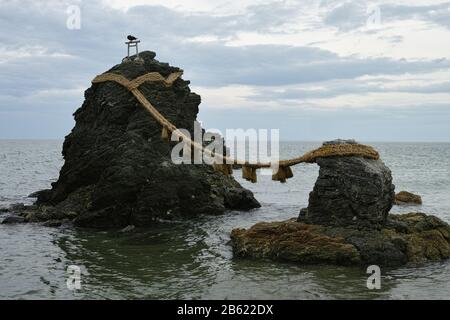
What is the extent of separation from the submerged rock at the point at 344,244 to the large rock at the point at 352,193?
318 millimetres

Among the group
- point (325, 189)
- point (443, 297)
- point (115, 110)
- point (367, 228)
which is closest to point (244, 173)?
point (325, 189)

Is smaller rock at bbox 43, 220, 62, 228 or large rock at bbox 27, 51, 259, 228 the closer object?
large rock at bbox 27, 51, 259, 228

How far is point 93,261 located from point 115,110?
9.07m

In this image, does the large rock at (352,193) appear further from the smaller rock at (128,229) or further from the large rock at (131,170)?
the large rock at (131,170)

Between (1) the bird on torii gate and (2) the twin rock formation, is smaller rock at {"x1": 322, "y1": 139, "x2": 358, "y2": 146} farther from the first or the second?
(1) the bird on torii gate

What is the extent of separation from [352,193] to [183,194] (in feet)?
27.6

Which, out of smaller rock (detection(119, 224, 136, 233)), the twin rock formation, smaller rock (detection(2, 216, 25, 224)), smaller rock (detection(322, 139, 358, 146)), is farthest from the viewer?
smaller rock (detection(2, 216, 25, 224))

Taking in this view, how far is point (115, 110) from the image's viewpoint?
2152 cm

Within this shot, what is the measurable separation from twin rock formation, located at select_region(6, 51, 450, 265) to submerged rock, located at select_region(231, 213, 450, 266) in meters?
0.03

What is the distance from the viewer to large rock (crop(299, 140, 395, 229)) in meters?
13.8

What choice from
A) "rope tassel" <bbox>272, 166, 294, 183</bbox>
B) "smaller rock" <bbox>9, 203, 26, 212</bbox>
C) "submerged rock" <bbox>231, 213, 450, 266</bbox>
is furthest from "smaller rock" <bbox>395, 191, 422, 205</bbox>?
"smaller rock" <bbox>9, 203, 26, 212</bbox>

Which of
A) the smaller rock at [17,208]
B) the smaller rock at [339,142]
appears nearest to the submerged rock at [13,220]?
the smaller rock at [17,208]

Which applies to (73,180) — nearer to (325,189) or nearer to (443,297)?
(325,189)

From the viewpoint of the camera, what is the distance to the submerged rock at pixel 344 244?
13.2m
